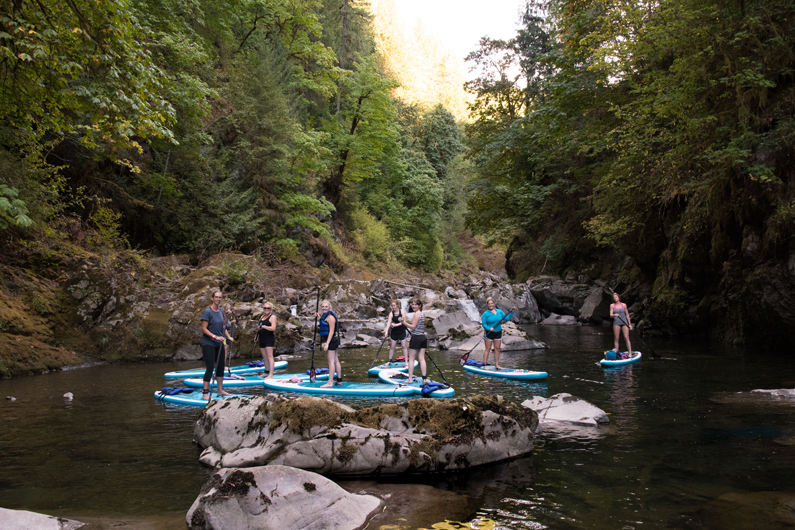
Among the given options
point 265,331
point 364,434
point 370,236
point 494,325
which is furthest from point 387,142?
point 364,434

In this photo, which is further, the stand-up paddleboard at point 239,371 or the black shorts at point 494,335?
the black shorts at point 494,335

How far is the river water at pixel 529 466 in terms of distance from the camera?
4461 mm

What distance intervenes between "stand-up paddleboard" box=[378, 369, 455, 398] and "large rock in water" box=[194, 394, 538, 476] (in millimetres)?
3263

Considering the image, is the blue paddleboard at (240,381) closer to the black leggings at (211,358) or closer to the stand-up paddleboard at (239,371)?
the stand-up paddleboard at (239,371)

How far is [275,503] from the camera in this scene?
165 inches

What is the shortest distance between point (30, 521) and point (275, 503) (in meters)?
1.80

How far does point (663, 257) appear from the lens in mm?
18922

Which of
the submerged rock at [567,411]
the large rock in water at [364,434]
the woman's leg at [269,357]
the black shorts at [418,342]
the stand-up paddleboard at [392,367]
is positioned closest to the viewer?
the large rock in water at [364,434]

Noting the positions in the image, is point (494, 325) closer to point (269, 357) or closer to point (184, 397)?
point (269, 357)

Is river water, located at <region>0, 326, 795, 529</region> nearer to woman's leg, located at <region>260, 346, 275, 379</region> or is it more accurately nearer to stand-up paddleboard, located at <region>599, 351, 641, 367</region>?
woman's leg, located at <region>260, 346, 275, 379</region>

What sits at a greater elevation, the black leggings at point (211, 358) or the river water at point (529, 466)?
the black leggings at point (211, 358)

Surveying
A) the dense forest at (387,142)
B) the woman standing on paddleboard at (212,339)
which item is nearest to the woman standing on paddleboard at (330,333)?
the woman standing on paddleboard at (212,339)

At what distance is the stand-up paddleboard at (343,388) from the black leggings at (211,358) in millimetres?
1727

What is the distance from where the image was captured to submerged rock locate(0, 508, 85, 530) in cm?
367
